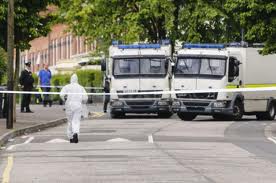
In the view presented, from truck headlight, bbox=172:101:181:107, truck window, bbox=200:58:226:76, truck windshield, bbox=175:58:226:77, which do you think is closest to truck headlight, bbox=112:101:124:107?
truck headlight, bbox=172:101:181:107

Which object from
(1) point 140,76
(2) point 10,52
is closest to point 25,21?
(2) point 10,52

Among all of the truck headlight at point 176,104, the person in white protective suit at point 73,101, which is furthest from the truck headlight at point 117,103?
the person in white protective suit at point 73,101

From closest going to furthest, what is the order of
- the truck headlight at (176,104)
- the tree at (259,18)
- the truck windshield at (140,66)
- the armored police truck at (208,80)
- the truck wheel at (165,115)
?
the tree at (259,18), the armored police truck at (208,80), the truck headlight at (176,104), the truck windshield at (140,66), the truck wheel at (165,115)

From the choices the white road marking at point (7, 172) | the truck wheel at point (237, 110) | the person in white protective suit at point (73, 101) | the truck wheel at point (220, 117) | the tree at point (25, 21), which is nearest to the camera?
the white road marking at point (7, 172)

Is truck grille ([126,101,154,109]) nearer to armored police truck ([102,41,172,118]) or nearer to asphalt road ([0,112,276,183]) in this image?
armored police truck ([102,41,172,118])

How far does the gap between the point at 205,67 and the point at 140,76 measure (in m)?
2.58

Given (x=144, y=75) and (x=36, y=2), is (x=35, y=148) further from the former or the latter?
(x=144, y=75)

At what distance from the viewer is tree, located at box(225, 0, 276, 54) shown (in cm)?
2547

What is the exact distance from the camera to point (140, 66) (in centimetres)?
3428

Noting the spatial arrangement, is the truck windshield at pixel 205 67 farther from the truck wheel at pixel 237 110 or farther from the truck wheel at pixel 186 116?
the truck wheel at pixel 186 116

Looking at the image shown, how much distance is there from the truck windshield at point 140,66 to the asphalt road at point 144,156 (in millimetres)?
6818

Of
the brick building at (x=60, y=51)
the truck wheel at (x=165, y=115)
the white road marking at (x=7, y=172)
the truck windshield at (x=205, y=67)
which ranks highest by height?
the brick building at (x=60, y=51)

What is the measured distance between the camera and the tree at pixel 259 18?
83.6ft

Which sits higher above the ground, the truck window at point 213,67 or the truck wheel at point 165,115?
the truck window at point 213,67
